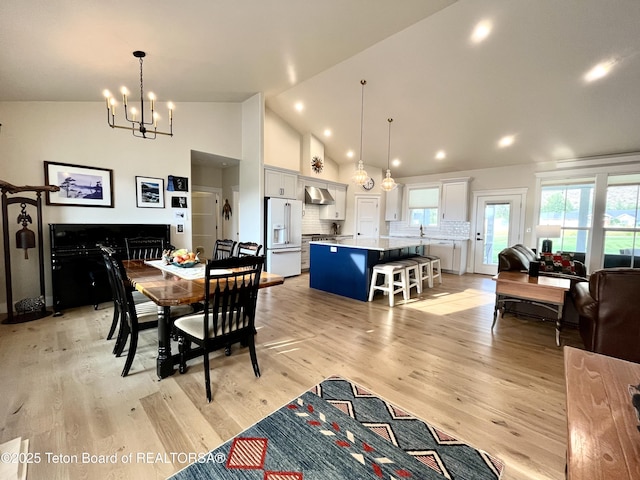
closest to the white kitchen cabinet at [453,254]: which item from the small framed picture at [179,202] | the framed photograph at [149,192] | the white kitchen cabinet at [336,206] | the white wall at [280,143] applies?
the white kitchen cabinet at [336,206]

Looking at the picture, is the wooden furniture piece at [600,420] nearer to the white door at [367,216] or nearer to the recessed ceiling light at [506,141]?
the recessed ceiling light at [506,141]

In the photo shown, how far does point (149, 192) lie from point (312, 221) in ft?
13.2

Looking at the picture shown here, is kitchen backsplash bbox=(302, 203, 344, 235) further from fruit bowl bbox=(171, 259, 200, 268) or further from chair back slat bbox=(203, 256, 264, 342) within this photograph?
chair back slat bbox=(203, 256, 264, 342)

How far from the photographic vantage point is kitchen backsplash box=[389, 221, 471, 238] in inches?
280

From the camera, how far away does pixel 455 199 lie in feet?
23.1

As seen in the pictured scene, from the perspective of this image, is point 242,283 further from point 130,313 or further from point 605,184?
point 605,184

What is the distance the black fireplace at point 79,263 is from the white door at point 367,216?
5781 millimetres

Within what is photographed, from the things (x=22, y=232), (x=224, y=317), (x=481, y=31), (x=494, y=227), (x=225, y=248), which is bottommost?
(x=224, y=317)

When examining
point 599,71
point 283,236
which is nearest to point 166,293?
point 283,236

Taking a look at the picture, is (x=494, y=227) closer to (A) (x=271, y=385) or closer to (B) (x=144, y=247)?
(A) (x=271, y=385)

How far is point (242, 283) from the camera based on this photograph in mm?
2096

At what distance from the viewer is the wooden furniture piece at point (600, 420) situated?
0.64 m

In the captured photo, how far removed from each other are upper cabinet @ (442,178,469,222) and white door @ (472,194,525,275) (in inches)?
12.9

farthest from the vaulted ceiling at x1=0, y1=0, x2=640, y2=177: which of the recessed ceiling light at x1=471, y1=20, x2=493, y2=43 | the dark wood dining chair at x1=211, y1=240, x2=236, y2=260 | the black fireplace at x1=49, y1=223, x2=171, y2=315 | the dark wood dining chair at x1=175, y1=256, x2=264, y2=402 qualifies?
the dark wood dining chair at x1=175, y1=256, x2=264, y2=402
